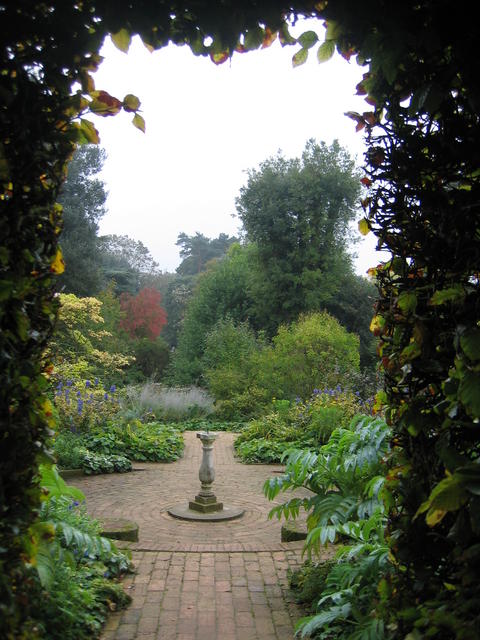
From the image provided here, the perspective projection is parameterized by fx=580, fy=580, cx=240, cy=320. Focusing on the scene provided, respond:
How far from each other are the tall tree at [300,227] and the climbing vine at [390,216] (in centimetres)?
2056

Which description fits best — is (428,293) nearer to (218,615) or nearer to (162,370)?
(218,615)

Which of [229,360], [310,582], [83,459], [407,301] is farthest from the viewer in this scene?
[229,360]

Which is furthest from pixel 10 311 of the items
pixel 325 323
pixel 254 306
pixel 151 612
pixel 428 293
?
pixel 254 306

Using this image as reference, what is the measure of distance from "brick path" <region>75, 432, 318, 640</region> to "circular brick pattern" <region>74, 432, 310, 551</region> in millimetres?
11

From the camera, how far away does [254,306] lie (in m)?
23.7

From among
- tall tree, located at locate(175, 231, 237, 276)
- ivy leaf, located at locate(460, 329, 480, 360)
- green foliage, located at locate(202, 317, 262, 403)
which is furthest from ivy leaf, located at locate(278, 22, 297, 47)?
tall tree, located at locate(175, 231, 237, 276)

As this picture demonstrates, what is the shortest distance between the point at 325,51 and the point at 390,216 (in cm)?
78

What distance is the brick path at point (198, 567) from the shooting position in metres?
3.68

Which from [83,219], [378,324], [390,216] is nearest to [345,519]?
[378,324]

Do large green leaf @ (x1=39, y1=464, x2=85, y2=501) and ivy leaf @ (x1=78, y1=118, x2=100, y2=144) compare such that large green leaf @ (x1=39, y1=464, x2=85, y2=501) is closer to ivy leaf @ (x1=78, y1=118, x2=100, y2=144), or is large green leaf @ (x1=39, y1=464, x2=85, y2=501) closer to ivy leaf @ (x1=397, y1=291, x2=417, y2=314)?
ivy leaf @ (x1=78, y1=118, x2=100, y2=144)

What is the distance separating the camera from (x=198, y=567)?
479cm

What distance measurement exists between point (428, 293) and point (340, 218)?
2274cm

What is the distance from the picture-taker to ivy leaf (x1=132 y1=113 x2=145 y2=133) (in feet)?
7.92

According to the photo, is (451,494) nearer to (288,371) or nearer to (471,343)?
(471,343)
